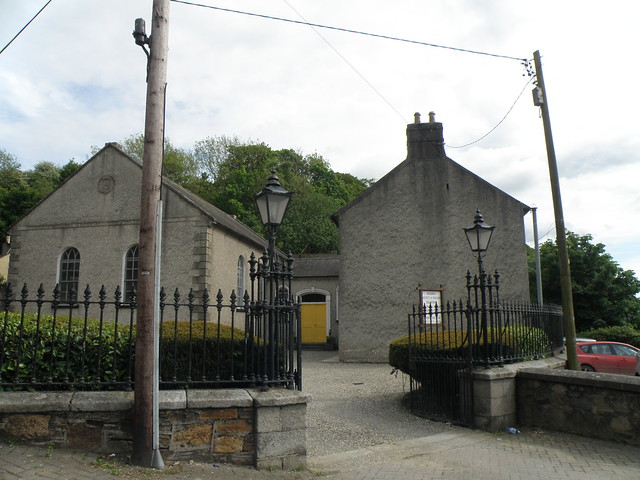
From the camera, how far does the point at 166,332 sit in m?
5.91

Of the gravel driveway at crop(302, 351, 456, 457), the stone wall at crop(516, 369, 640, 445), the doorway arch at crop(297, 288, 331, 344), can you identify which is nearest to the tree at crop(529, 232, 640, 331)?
the doorway arch at crop(297, 288, 331, 344)

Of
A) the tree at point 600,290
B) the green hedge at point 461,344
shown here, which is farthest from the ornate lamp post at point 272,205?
the tree at point 600,290

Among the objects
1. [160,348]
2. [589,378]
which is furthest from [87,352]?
[589,378]

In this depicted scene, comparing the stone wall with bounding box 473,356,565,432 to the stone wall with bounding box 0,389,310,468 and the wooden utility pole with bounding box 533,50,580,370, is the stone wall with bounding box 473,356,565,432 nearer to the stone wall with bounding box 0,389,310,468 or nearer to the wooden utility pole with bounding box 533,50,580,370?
the wooden utility pole with bounding box 533,50,580,370

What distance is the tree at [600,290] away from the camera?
27.1m

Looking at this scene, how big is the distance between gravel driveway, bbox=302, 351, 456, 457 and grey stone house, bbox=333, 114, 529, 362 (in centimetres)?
372

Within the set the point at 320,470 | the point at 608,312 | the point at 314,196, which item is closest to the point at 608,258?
the point at 608,312

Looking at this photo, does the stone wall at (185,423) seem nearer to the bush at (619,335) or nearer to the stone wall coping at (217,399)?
the stone wall coping at (217,399)

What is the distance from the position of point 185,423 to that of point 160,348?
3.13 feet

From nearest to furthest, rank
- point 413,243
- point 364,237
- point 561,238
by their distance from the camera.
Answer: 1. point 561,238
2. point 413,243
3. point 364,237

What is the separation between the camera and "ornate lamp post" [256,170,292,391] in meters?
5.91

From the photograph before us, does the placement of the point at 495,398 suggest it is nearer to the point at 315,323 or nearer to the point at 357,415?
the point at 357,415

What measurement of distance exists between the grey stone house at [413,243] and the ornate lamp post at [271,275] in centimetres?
1208

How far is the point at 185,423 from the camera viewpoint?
5203mm
